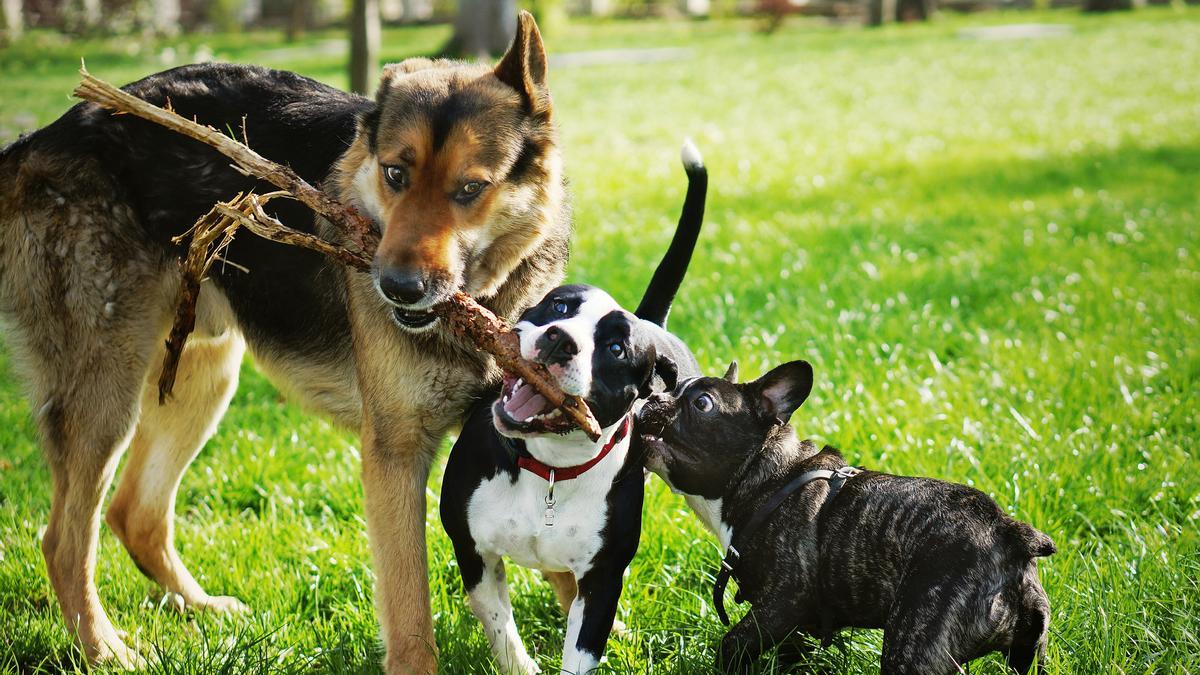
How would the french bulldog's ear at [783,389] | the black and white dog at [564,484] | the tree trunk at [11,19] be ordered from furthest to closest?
1. the tree trunk at [11,19]
2. the french bulldog's ear at [783,389]
3. the black and white dog at [564,484]

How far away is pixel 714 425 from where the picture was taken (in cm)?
367

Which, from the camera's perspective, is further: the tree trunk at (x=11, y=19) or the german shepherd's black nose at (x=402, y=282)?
the tree trunk at (x=11, y=19)

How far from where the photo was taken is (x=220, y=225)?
11.4ft

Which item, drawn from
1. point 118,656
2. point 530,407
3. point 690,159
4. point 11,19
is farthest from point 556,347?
point 11,19

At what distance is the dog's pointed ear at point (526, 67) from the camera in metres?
3.55

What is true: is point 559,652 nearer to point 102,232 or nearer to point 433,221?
point 433,221

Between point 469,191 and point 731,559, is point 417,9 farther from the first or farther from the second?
point 731,559

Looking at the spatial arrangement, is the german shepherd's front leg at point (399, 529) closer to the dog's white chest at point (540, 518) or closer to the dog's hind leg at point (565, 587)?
the dog's white chest at point (540, 518)

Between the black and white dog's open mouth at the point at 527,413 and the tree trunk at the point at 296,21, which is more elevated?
the black and white dog's open mouth at the point at 527,413

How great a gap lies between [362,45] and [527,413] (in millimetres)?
8679

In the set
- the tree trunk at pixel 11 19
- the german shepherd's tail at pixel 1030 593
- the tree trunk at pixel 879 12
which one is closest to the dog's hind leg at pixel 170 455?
the german shepherd's tail at pixel 1030 593

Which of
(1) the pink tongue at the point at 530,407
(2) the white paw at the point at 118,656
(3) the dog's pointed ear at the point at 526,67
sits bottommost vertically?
(2) the white paw at the point at 118,656

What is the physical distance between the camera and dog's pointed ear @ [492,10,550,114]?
11.6 feet

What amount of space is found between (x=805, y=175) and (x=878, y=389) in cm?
605
